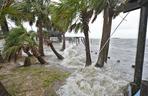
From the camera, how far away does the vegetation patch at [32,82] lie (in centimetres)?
964

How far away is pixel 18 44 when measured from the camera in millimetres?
16188

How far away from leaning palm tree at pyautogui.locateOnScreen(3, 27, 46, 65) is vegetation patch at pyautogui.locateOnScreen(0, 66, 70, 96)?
299cm

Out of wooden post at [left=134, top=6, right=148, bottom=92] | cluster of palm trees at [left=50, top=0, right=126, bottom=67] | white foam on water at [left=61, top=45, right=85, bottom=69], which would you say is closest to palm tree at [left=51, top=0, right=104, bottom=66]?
cluster of palm trees at [left=50, top=0, right=126, bottom=67]

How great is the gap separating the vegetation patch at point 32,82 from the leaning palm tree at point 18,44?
299 cm

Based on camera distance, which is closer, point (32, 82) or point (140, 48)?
point (140, 48)

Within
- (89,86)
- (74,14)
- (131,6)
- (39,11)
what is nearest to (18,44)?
(74,14)

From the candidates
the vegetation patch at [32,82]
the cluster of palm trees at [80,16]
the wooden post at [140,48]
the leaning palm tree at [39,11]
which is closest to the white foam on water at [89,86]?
the vegetation patch at [32,82]

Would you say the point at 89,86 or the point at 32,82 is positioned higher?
the point at 32,82

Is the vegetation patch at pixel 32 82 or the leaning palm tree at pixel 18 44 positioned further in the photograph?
the leaning palm tree at pixel 18 44

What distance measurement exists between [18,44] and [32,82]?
5805mm

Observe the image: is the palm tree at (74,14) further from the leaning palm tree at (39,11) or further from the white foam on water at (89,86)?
the leaning palm tree at (39,11)

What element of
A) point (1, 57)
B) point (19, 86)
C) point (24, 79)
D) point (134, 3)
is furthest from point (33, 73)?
point (134, 3)

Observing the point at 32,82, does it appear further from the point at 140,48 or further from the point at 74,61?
the point at 74,61

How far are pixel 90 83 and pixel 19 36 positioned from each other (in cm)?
709
